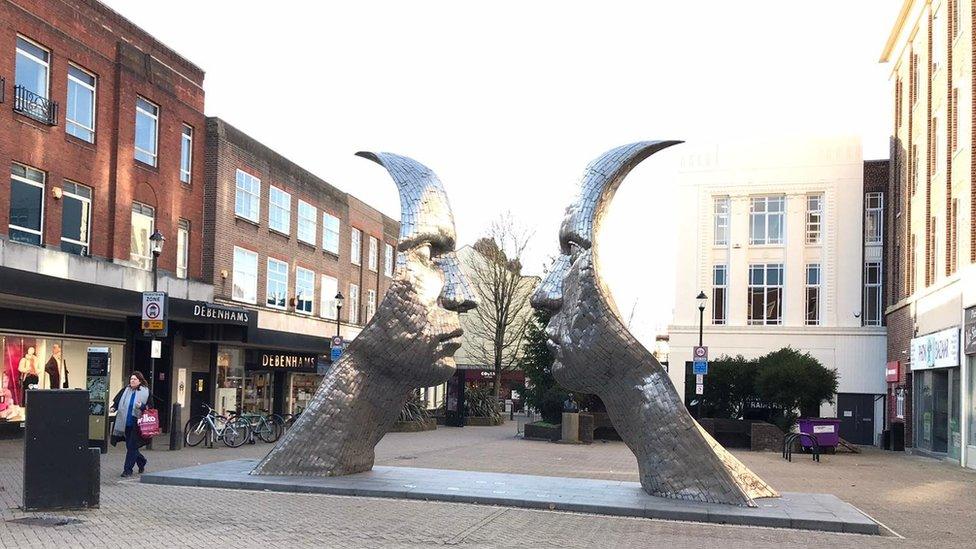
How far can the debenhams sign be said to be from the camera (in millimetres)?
25203

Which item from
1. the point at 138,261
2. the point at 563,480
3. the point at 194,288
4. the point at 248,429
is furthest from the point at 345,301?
the point at 563,480

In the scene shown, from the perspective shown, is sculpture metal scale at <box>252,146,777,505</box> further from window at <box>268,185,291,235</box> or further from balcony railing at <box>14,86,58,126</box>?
window at <box>268,185,291,235</box>

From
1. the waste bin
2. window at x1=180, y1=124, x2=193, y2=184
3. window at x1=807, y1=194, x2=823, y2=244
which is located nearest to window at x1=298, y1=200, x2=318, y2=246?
window at x1=180, y1=124, x2=193, y2=184

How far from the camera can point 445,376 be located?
47.1ft

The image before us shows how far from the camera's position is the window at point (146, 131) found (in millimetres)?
27297

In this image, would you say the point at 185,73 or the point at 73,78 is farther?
the point at 185,73

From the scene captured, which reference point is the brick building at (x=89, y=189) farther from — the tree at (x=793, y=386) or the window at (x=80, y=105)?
the tree at (x=793, y=386)

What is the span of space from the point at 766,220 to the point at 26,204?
3068 cm

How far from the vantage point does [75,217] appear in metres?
24.5

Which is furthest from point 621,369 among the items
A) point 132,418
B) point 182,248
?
point 182,248

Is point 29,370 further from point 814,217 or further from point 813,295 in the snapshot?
point 814,217

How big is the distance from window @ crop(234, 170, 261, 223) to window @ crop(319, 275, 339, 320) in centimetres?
728

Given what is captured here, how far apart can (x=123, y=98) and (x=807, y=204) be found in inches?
1134

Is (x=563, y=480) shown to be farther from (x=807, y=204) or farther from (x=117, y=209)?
(x=807, y=204)
